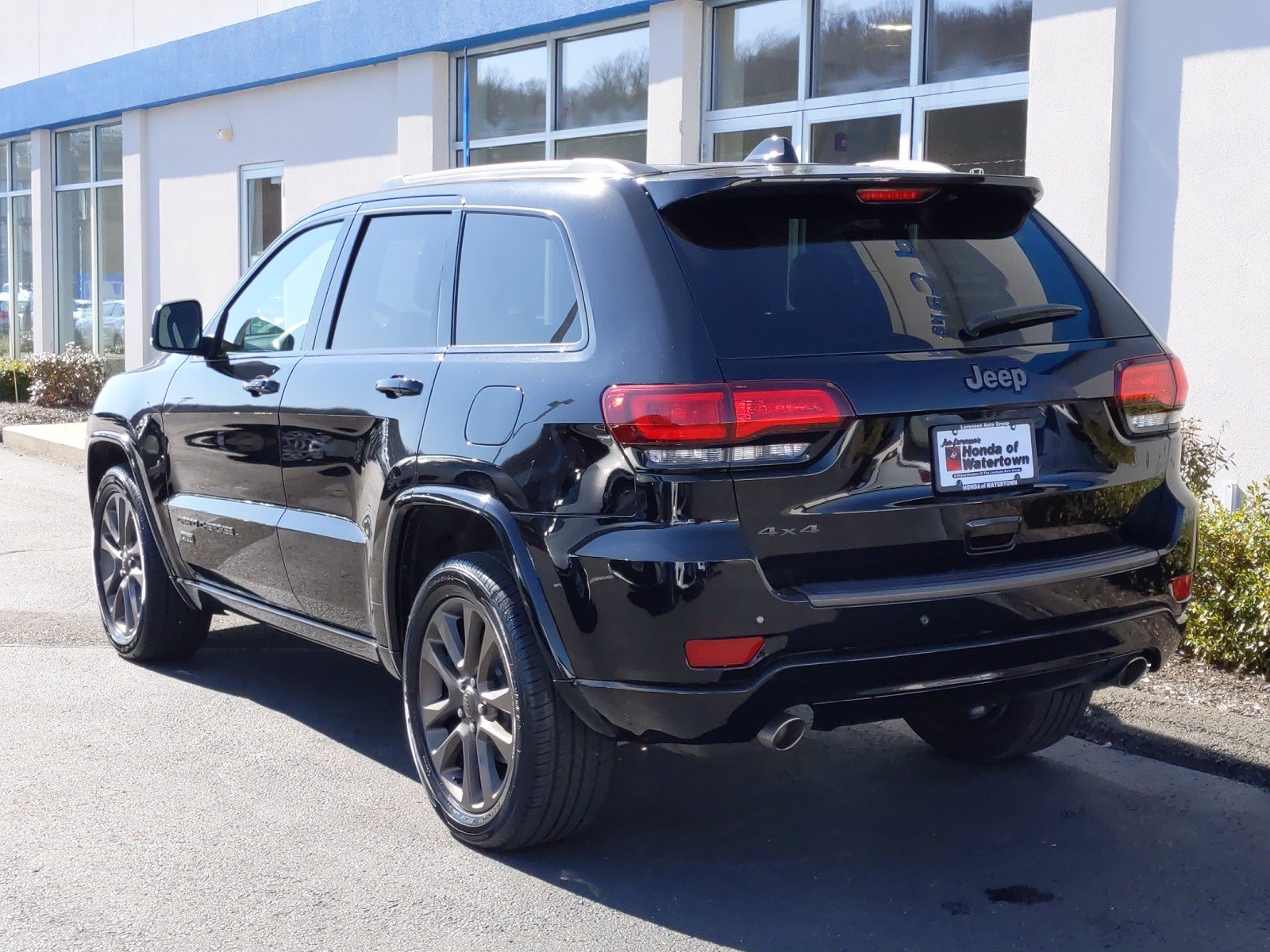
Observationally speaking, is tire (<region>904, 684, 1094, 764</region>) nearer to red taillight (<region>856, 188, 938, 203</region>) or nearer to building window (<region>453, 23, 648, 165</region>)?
red taillight (<region>856, 188, 938, 203</region>)

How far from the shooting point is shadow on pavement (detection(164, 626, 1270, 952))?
3713mm

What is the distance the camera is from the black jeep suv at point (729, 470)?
350 centimetres

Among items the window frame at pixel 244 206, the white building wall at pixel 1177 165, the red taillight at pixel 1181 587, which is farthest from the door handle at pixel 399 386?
the window frame at pixel 244 206

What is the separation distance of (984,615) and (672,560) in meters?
0.81

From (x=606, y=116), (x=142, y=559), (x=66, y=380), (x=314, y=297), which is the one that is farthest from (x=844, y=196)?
(x=66, y=380)

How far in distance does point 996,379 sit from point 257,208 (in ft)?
49.2

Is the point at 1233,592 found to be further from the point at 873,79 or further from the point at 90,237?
the point at 90,237

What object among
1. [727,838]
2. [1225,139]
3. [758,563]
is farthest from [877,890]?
[1225,139]

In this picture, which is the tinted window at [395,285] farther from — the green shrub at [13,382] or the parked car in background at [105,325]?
the parked car in background at [105,325]

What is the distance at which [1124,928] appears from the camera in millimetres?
3688

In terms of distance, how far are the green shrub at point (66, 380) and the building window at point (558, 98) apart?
6447mm

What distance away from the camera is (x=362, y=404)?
4.55 m

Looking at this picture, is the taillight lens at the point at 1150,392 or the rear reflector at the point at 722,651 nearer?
the rear reflector at the point at 722,651

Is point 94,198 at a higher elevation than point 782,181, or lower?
higher
